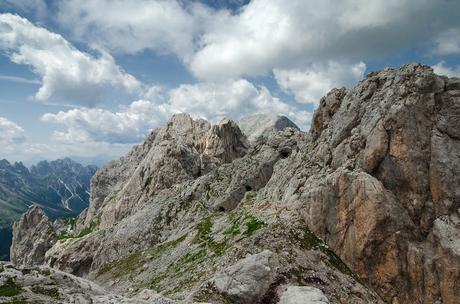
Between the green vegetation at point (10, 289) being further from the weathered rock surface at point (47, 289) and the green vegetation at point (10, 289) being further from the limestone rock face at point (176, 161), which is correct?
the limestone rock face at point (176, 161)

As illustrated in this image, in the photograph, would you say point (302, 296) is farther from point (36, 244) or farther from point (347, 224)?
point (36, 244)

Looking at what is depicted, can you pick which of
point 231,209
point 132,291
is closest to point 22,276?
point 132,291

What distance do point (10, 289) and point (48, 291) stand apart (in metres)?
3.12

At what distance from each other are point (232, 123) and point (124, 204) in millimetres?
58029

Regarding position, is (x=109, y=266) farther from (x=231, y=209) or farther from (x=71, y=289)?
(x=71, y=289)

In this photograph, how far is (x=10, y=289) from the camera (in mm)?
35312

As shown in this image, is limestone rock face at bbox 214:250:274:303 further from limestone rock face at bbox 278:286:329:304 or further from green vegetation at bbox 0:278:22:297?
green vegetation at bbox 0:278:22:297

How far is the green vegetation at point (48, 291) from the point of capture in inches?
1385

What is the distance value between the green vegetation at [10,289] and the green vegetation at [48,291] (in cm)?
130

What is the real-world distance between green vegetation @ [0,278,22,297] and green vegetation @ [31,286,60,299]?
51.3 inches

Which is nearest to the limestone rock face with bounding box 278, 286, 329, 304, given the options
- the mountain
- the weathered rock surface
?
the mountain

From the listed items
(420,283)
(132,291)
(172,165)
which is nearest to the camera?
(420,283)

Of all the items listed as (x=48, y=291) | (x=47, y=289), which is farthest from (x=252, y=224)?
(x=48, y=291)

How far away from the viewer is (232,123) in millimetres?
172500
